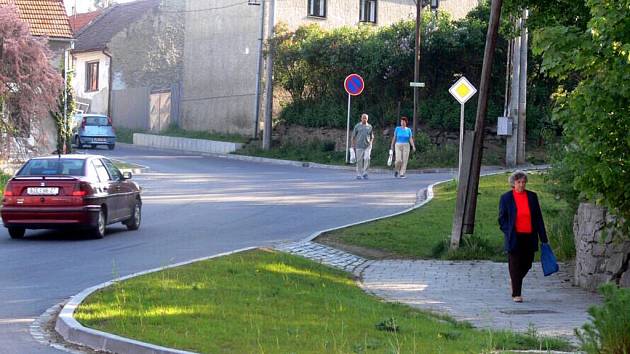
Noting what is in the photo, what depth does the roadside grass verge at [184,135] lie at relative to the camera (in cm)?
4684

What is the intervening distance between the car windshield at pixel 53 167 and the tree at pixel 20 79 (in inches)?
417

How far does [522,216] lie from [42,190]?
816cm

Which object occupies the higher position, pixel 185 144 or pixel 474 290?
pixel 185 144

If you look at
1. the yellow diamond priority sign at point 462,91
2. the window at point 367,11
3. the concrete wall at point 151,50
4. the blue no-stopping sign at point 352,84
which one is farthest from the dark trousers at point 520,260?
the concrete wall at point 151,50

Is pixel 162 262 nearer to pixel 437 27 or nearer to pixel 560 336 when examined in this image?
pixel 560 336

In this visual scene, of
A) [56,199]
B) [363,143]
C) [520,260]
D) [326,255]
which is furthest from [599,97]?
[363,143]

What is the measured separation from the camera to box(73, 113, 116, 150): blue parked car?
48.0 m

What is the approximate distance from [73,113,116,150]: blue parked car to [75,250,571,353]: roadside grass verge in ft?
119

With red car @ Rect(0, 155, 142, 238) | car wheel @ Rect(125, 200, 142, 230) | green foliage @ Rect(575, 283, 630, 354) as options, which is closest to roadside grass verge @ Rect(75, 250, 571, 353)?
green foliage @ Rect(575, 283, 630, 354)

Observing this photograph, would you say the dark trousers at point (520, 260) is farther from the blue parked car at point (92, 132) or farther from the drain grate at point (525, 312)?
the blue parked car at point (92, 132)

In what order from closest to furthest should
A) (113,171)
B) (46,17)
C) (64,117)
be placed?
1. (113,171)
2. (64,117)
3. (46,17)

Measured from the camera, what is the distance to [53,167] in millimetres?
17609

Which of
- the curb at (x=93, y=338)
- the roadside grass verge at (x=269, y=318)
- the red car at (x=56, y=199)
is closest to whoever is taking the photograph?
the curb at (x=93, y=338)

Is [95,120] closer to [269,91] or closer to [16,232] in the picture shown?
[269,91]
